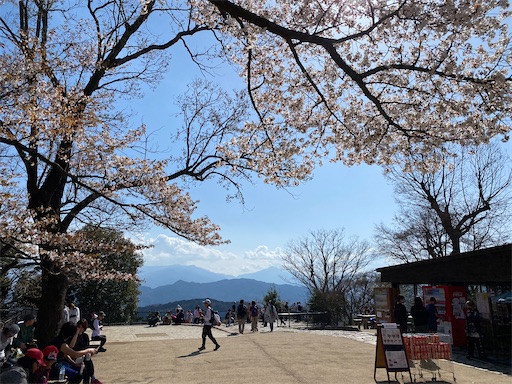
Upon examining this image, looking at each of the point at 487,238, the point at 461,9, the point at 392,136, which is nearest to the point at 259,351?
the point at 392,136

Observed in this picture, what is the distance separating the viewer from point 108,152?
11477 millimetres

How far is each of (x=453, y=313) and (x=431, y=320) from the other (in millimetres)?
2056

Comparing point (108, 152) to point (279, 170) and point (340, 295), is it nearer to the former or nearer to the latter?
point (279, 170)

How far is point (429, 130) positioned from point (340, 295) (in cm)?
3127

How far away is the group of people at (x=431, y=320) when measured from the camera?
38.7 ft

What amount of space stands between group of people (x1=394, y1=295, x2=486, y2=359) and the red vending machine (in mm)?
1656

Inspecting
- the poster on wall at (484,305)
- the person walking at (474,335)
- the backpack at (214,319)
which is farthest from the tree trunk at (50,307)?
the poster on wall at (484,305)

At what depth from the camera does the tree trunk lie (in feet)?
37.6

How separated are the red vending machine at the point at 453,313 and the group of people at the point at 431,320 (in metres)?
1.66

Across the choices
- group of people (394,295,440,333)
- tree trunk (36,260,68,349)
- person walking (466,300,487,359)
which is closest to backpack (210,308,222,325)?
tree trunk (36,260,68,349)

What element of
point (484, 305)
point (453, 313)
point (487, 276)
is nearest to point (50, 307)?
point (487, 276)

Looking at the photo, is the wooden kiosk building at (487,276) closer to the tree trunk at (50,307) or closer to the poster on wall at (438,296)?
the poster on wall at (438,296)

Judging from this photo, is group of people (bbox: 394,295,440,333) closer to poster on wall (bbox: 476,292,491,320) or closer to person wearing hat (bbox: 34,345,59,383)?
poster on wall (bbox: 476,292,491,320)

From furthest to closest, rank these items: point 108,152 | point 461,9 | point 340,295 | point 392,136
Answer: point 340,295 < point 108,152 < point 392,136 < point 461,9
